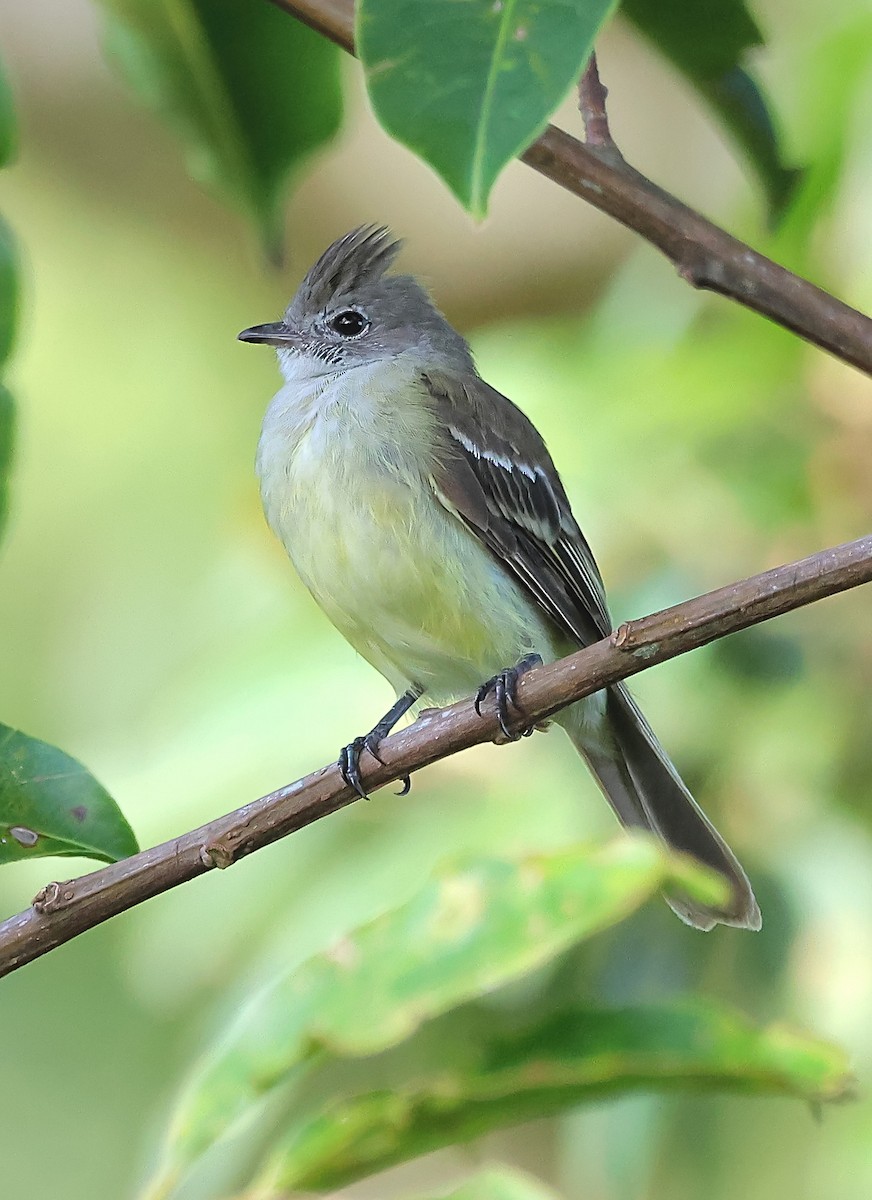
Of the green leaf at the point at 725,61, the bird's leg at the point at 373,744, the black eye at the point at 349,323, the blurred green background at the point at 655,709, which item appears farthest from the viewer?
the black eye at the point at 349,323

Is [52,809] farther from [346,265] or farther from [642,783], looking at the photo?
[346,265]

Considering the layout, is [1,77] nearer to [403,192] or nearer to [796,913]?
[796,913]

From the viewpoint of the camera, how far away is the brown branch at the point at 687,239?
4.91 feet

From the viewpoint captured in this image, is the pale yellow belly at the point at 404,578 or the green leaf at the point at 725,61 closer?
the green leaf at the point at 725,61

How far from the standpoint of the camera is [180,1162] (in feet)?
4.94


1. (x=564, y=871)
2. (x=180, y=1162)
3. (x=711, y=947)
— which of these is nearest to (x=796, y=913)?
(x=711, y=947)

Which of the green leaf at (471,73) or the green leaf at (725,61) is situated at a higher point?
the green leaf at (725,61)

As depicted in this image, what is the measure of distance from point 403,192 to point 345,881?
9.54ft

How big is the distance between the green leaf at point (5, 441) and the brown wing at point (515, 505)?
1003 mm

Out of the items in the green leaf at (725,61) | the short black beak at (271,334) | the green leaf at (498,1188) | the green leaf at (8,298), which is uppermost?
the short black beak at (271,334)

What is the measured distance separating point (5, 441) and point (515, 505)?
1.24 m

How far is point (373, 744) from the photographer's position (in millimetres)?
2000

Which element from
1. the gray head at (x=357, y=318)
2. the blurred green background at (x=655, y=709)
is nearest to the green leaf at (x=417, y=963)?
the blurred green background at (x=655, y=709)

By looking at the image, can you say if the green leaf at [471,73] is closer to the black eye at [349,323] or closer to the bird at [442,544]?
the bird at [442,544]
